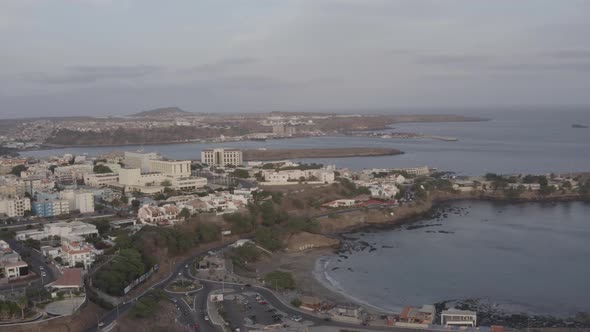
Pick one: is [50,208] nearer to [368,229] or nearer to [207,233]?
[207,233]

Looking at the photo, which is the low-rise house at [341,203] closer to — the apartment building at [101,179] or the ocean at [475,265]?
the ocean at [475,265]

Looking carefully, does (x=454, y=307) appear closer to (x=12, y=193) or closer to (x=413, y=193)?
(x=413, y=193)

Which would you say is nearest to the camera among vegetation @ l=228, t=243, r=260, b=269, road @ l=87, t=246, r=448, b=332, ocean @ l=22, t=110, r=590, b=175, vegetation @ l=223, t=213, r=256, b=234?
road @ l=87, t=246, r=448, b=332

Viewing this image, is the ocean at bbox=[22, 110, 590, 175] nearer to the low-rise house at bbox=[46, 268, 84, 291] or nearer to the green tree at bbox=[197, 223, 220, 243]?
the green tree at bbox=[197, 223, 220, 243]

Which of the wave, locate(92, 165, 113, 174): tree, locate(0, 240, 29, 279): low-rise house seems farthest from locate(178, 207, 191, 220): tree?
locate(92, 165, 113, 174): tree

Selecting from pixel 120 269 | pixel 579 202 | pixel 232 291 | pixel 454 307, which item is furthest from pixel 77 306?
pixel 579 202

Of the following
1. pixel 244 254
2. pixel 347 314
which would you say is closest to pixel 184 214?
pixel 244 254
